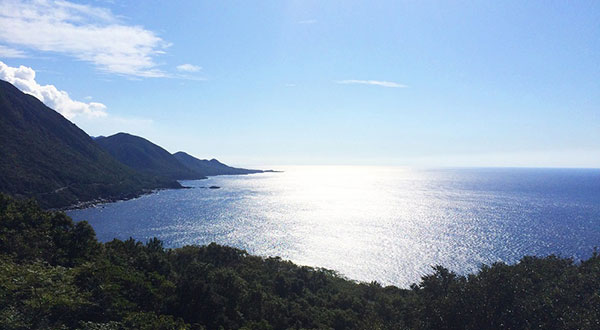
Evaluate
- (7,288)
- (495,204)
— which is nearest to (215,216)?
(7,288)

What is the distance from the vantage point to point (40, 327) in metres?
19.6

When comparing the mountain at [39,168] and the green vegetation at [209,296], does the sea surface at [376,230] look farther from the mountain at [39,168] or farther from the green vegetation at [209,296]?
the green vegetation at [209,296]

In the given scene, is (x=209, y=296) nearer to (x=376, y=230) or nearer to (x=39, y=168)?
(x=376, y=230)

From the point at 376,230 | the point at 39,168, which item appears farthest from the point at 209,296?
the point at 39,168

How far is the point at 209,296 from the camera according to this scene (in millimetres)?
33750

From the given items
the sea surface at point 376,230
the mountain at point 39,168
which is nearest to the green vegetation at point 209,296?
the sea surface at point 376,230

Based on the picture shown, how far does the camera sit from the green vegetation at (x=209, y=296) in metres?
23.5

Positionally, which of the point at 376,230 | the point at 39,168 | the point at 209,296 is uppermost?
the point at 39,168

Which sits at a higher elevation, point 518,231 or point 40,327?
point 40,327

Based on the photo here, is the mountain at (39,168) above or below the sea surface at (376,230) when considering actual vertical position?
above

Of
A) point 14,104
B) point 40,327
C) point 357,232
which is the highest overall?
point 14,104

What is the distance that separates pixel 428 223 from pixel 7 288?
451 ft

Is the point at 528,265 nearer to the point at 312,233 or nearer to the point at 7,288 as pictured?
the point at 7,288

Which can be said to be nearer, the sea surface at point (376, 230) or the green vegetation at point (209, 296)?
the green vegetation at point (209, 296)
